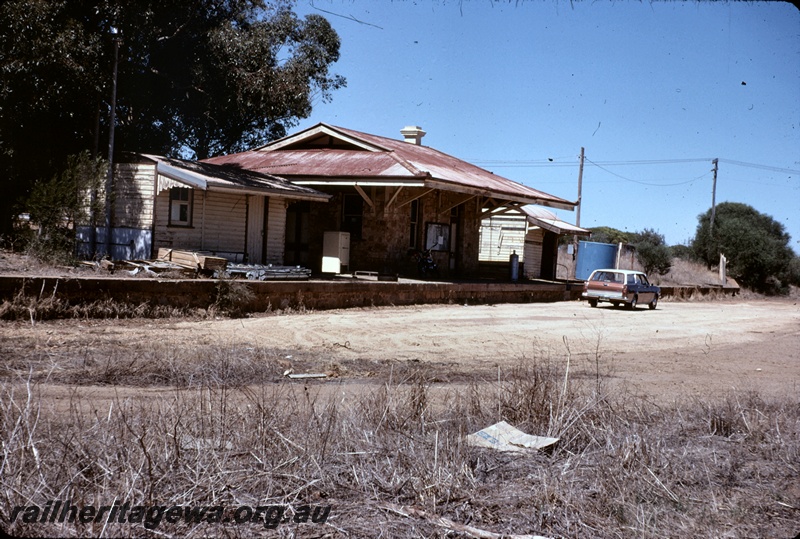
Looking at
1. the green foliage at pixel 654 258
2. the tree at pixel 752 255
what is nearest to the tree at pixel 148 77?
the green foliage at pixel 654 258

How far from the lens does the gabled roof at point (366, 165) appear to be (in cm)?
2194

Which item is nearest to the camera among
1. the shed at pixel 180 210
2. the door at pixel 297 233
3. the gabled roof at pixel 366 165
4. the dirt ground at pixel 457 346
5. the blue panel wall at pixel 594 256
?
the dirt ground at pixel 457 346

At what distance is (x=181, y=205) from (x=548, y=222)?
18.0 meters

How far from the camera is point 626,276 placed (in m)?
24.2

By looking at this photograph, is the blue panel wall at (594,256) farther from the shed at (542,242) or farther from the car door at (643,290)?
the car door at (643,290)

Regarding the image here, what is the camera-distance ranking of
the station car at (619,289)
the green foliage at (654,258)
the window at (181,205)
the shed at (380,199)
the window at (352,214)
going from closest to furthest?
the window at (181,205) < the shed at (380,199) < the station car at (619,289) < the window at (352,214) < the green foliage at (654,258)

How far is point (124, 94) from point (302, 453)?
22333 millimetres

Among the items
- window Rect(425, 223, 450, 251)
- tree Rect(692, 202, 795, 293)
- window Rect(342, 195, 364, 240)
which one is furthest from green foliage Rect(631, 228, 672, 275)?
window Rect(342, 195, 364, 240)

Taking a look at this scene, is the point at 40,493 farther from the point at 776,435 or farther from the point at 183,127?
the point at 183,127

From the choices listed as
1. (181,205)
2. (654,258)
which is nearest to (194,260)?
(181,205)

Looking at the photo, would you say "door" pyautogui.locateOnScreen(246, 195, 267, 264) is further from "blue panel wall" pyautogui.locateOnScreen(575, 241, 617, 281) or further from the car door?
"blue panel wall" pyautogui.locateOnScreen(575, 241, 617, 281)

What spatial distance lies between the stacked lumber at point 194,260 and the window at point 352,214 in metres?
7.15

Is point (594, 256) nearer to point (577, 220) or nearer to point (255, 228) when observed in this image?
point (577, 220)

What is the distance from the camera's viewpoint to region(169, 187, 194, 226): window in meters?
19.5
